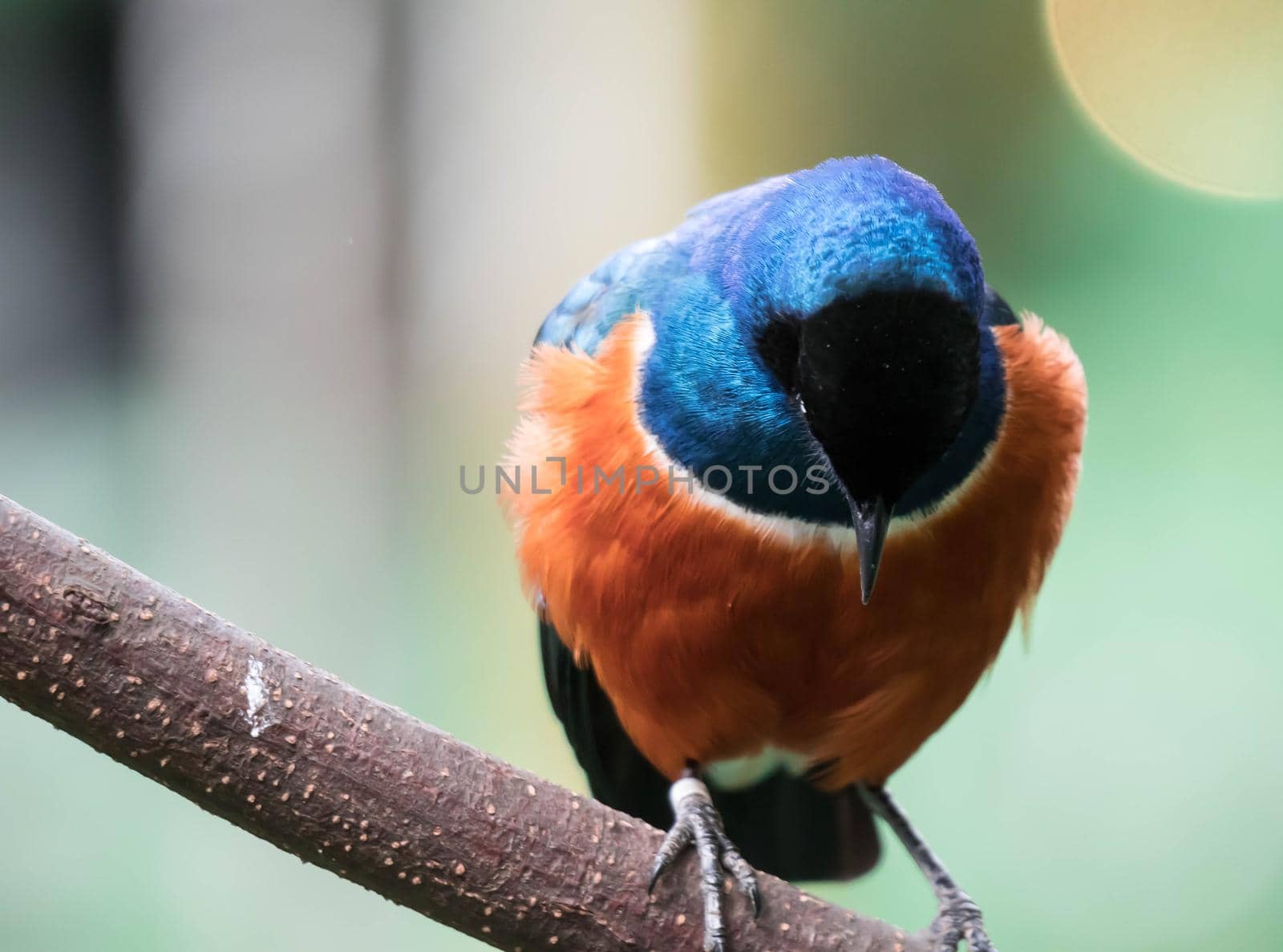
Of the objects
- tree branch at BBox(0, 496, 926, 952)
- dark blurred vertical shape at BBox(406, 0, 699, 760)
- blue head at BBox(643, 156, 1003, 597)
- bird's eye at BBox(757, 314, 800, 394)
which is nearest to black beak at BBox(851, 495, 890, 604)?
blue head at BBox(643, 156, 1003, 597)

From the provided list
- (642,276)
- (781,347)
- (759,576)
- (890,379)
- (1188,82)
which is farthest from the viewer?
(1188,82)

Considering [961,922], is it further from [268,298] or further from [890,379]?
[268,298]

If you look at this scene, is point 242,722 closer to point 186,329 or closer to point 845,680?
point 845,680

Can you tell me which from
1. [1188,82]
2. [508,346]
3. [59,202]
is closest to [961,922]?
[508,346]

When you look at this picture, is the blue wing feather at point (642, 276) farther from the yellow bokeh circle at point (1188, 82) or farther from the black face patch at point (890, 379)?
the yellow bokeh circle at point (1188, 82)

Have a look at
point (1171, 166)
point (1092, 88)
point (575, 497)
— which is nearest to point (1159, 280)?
point (1171, 166)

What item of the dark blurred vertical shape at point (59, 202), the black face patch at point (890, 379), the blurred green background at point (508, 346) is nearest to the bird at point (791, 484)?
the black face patch at point (890, 379)
